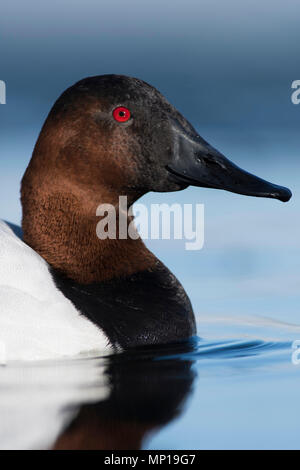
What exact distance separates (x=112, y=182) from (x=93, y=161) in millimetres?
123

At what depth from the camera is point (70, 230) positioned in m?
4.52

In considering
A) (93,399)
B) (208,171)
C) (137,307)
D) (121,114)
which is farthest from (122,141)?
(93,399)

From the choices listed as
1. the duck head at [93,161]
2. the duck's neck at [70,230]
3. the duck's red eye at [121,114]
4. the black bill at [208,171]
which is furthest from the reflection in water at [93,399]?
the duck's red eye at [121,114]

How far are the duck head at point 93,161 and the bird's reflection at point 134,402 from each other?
0.63m

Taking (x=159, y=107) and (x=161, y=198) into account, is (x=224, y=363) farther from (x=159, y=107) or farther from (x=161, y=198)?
(x=161, y=198)

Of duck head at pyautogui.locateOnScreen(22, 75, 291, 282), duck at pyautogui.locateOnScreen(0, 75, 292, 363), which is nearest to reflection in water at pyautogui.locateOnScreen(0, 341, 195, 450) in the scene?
duck at pyautogui.locateOnScreen(0, 75, 292, 363)

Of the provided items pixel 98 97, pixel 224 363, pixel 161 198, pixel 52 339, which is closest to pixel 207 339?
pixel 224 363

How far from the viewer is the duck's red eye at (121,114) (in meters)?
4.52

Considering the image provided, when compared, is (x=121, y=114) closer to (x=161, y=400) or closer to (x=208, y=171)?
(x=208, y=171)

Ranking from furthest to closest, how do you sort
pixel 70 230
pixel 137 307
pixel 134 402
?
pixel 70 230 < pixel 137 307 < pixel 134 402

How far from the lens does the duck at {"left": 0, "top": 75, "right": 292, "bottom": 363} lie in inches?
176

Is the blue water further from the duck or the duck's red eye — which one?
the duck's red eye

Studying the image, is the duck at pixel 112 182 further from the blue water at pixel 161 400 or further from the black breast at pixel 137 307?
the blue water at pixel 161 400

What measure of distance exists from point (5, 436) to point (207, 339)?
1646 millimetres
